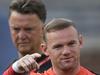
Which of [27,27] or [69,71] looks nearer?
[69,71]

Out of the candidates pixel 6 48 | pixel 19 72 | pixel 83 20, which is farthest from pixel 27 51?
pixel 83 20

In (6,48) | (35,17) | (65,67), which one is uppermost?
(35,17)

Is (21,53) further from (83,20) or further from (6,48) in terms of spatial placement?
(83,20)

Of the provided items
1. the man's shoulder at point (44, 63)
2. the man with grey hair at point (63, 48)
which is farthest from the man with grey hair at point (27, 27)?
the man with grey hair at point (63, 48)

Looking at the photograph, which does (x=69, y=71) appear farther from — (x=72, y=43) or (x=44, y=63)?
(x=44, y=63)

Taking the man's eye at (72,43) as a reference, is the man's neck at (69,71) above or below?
below

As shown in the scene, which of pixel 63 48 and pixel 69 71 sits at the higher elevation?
pixel 63 48

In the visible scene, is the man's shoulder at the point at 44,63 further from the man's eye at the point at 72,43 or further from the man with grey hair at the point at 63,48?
the man's eye at the point at 72,43

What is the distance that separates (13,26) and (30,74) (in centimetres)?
45

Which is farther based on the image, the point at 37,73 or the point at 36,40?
the point at 36,40

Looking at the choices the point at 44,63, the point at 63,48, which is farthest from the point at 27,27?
the point at 63,48

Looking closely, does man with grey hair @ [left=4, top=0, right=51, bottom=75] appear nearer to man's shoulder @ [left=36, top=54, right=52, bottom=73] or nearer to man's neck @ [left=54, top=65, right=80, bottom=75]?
man's shoulder @ [left=36, top=54, right=52, bottom=73]

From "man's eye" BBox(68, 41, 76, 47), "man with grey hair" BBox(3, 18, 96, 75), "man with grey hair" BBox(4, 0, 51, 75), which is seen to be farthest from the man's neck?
"man with grey hair" BBox(4, 0, 51, 75)

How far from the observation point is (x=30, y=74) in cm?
365
